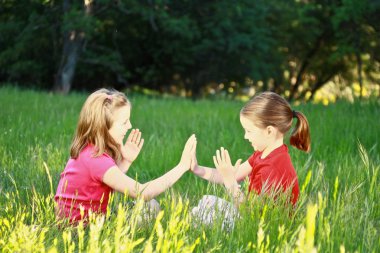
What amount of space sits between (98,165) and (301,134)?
1.30 m

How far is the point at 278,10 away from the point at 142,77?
210 inches

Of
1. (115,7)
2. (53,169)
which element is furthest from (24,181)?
(115,7)

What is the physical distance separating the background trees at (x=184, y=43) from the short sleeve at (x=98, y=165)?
11747 mm

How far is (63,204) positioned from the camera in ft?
11.8

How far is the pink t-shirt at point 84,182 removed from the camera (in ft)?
11.8

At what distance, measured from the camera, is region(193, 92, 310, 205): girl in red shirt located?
3.68m

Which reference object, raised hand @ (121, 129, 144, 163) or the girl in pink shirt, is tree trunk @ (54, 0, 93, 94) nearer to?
raised hand @ (121, 129, 144, 163)

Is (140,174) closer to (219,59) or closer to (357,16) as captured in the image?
(357,16)

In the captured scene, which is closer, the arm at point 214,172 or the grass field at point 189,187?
the grass field at point 189,187

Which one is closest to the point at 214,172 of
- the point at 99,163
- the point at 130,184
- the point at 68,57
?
the point at 130,184

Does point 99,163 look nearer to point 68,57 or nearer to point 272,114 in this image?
point 272,114

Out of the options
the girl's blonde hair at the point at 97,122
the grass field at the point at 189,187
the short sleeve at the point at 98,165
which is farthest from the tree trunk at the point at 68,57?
the short sleeve at the point at 98,165

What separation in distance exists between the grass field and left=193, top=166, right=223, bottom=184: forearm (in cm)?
8

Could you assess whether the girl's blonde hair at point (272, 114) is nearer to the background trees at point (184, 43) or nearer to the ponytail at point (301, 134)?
the ponytail at point (301, 134)
